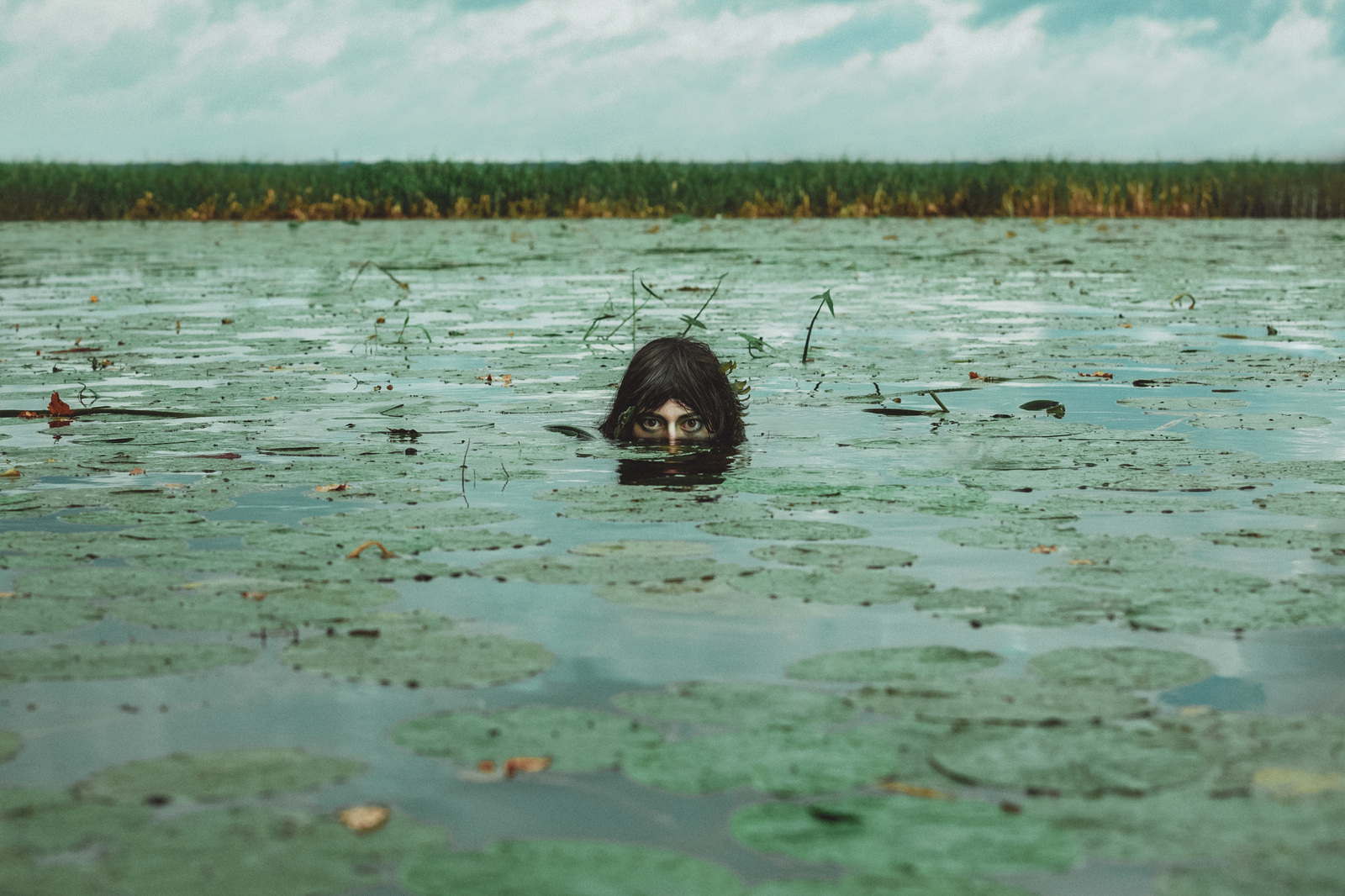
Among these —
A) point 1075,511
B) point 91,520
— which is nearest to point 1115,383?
point 1075,511

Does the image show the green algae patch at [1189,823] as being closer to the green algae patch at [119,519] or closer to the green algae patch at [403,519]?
the green algae patch at [403,519]

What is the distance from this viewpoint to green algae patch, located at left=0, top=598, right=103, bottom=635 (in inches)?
125

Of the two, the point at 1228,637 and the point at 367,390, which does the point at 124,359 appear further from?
the point at 1228,637

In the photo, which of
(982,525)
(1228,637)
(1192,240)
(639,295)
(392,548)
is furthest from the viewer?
(1192,240)

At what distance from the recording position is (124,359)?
8.59 meters

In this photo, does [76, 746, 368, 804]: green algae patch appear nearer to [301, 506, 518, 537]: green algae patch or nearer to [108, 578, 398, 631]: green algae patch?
[108, 578, 398, 631]: green algae patch

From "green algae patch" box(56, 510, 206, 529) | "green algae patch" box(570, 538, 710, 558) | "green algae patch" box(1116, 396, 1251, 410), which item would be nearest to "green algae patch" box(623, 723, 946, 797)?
"green algae patch" box(570, 538, 710, 558)

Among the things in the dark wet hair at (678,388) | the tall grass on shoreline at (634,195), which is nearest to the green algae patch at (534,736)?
the dark wet hair at (678,388)

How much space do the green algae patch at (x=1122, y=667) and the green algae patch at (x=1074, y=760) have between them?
0.26 meters

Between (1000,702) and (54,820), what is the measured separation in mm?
1617

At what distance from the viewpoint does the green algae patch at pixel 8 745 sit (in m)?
2.49

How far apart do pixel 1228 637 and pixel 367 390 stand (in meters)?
5.08

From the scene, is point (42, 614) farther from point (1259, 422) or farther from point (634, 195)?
point (634, 195)

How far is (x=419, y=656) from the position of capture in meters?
2.99
